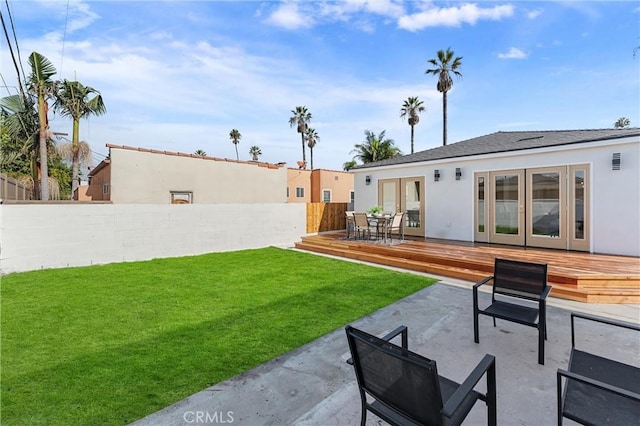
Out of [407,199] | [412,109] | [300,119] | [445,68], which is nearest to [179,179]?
[407,199]

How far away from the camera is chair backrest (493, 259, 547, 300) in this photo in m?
3.81

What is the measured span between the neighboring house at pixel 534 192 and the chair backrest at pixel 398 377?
29.6 feet

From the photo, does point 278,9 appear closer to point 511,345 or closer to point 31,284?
point 31,284

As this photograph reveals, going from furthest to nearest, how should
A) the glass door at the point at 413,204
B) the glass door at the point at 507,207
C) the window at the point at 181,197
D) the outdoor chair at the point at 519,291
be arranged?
the window at the point at 181,197
the glass door at the point at 413,204
the glass door at the point at 507,207
the outdoor chair at the point at 519,291

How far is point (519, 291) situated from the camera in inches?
159

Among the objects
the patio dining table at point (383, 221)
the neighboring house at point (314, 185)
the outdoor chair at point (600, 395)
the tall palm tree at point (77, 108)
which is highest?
the tall palm tree at point (77, 108)

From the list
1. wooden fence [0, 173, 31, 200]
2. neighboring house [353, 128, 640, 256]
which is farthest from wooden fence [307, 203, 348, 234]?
wooden fence [0, 173, 31, 200]

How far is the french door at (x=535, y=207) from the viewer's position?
26.6 feet

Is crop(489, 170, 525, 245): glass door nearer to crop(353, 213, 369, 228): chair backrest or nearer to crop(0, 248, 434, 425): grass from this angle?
crop(353, 213, 369, 228): chair backrest

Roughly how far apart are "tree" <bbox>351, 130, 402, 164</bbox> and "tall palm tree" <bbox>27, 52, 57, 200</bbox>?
22404mm

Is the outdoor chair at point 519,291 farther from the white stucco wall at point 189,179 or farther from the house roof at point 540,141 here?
the white stucco wall at point 189,179

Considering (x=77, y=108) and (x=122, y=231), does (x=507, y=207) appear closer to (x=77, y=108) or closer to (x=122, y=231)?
(x=122, y=231)

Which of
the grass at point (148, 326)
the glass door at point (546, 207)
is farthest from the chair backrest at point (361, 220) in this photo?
the glass door at point (546, 207)

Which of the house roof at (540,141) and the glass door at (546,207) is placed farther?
the glass door at (546,207)
